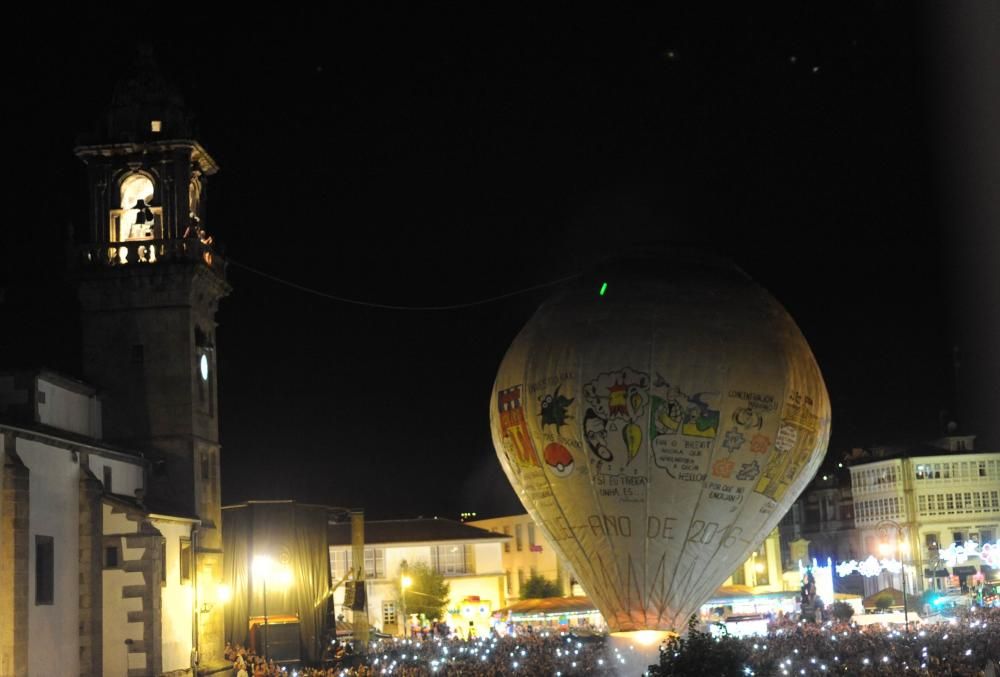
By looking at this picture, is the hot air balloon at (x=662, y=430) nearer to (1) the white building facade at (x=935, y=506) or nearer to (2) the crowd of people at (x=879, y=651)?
(2) the crowd of people at (x=879, y=651)

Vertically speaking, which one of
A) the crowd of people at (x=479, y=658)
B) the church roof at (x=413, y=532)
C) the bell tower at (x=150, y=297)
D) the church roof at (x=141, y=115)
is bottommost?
the crowd of people at (x=479, y=658)

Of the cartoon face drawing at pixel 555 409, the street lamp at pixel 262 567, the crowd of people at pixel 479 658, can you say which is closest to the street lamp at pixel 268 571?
the street lamp at pixel 262 567

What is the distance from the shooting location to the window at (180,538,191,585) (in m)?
49.3

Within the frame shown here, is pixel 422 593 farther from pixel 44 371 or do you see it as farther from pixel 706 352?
pixel 706 352

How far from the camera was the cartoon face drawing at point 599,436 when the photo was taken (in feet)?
122

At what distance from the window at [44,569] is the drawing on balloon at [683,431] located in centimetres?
1745

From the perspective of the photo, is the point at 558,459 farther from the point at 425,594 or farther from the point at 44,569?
the point at 425,594

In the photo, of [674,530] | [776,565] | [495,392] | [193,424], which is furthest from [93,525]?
[776,565]

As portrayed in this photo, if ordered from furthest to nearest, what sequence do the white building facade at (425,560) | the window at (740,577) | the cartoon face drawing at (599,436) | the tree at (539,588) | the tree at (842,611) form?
the window at (740,577), the tree at (539,588), the white building facade at (425,560), the tree at (842,611), the cartoon face drawing at (599,436)

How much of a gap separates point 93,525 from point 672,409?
1843cm

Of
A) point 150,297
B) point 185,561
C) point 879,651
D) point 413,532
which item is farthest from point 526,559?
point 879,651

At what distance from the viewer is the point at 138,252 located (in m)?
51.0

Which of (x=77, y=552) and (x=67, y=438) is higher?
(x=67, y=438)

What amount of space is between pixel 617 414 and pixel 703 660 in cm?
1169
